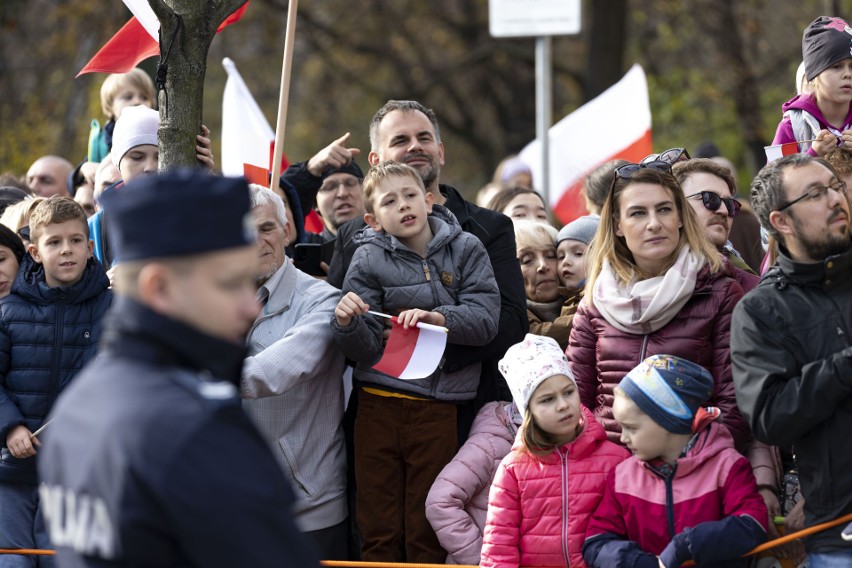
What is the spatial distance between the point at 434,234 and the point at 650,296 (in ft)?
3.52

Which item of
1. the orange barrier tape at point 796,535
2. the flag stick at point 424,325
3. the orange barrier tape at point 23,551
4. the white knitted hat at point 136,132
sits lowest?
the orange barrier tape at point 23,551

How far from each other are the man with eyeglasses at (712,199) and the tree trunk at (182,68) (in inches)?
82.9

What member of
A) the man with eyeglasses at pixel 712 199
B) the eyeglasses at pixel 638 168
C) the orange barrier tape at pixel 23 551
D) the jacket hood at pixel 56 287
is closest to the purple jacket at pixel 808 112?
the man with eyeglasses at pixel 712 199

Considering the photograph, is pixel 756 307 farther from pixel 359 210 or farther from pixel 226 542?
pixel 359 210

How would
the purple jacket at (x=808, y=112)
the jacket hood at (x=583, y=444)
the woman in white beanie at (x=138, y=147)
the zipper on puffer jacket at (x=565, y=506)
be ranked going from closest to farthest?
1. the zipper on puffer jacket at (x=565, y=506)
2. the jacket hood at (x=583, y=444)
3. the purple jacket at (x=808, y=112)
4. the woman in white beanie at (x=138, y=147)

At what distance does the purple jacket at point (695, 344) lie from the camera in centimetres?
498

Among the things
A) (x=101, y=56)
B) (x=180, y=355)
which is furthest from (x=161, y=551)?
(x=101, y=56)

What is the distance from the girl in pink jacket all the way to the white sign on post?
533 cm

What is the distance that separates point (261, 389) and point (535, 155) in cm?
597

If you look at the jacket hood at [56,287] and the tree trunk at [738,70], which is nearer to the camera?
the jacket hood at [56,287]

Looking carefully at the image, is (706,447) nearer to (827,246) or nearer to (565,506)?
(565,506)

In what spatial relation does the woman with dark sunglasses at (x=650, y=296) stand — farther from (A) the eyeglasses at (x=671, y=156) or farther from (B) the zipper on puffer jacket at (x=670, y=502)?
(A) the eyeglasses at (x=671, y=156)

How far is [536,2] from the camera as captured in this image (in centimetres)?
996

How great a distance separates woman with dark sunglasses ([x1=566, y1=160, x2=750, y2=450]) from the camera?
16.4ft
